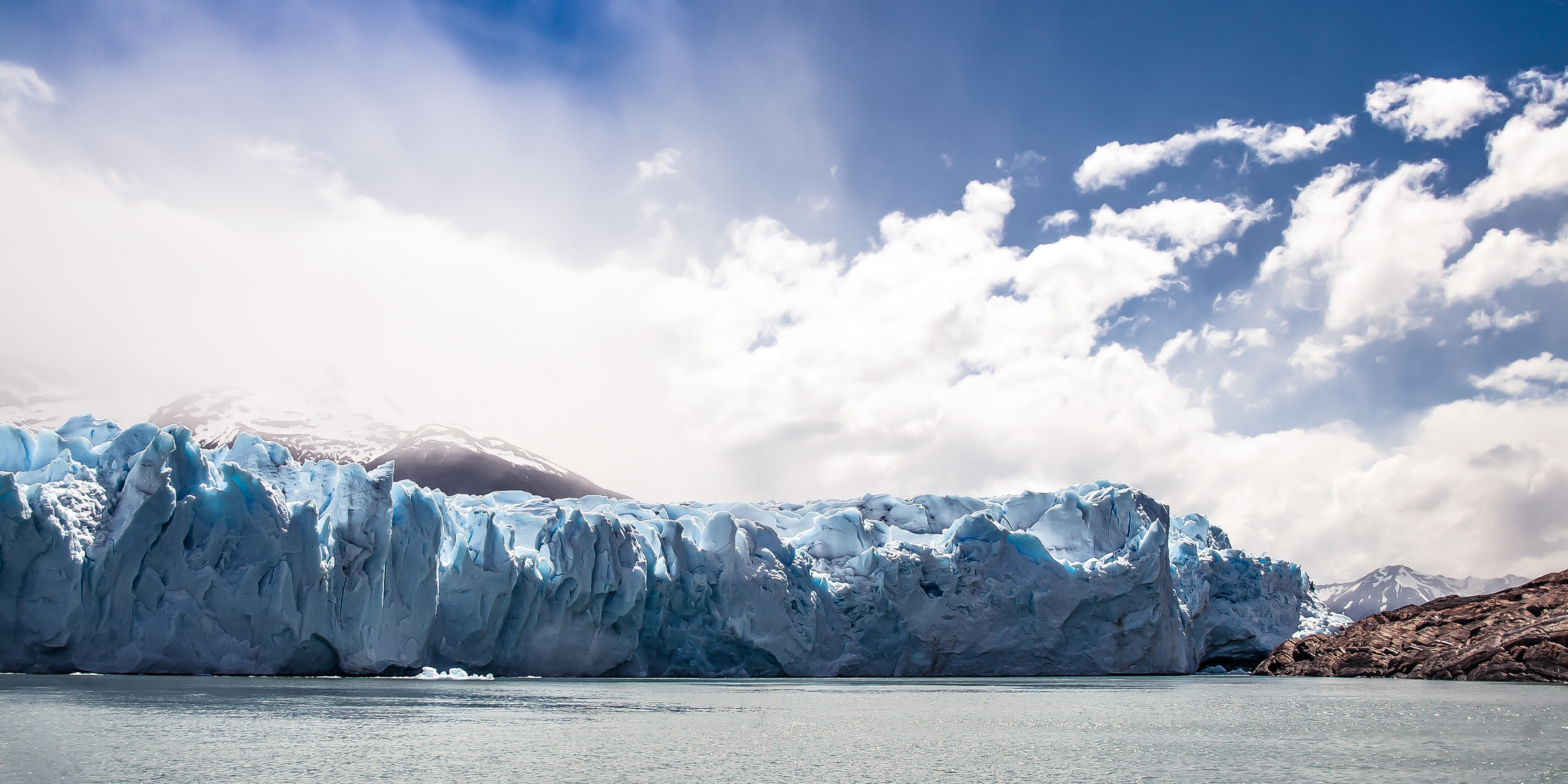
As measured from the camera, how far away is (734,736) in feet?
33.9

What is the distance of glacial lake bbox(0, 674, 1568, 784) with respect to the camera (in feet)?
24.7

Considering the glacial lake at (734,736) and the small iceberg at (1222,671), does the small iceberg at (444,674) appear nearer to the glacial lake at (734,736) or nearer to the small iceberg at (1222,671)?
the glacial lake at (734,736)

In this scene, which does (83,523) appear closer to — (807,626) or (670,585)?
(670,585)

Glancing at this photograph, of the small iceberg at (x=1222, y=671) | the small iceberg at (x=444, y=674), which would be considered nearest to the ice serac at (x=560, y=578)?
the small iceberg at (x=444, y=674)

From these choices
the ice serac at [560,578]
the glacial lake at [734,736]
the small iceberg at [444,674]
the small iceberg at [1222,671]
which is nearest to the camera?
the glacial lake at [734,736]

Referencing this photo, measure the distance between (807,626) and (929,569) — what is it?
3.67 metres

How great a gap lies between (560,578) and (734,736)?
1290 centimetres

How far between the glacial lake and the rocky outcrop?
7025 mm

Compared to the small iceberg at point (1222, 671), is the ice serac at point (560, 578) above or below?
above

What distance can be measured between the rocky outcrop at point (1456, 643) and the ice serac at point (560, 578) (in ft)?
13.1

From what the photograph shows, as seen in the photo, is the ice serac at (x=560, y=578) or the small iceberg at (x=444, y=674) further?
the small iceberg at (x=444, y=674)

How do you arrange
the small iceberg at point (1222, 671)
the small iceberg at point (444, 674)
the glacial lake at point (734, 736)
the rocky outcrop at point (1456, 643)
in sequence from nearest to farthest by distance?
the glacial lake at point (734, 736), the small iceberg at point (444, 674), the rocky outcrop at point (1456, 643), the small iceberg at point (1222, 671)

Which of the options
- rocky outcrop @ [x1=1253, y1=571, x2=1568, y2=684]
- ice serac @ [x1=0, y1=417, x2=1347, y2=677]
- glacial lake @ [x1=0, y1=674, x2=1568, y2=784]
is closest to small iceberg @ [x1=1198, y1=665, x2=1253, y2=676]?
ice serac @ [x1=0, y1=417, x2=1347, y2=677]

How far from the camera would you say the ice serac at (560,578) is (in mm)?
16828
